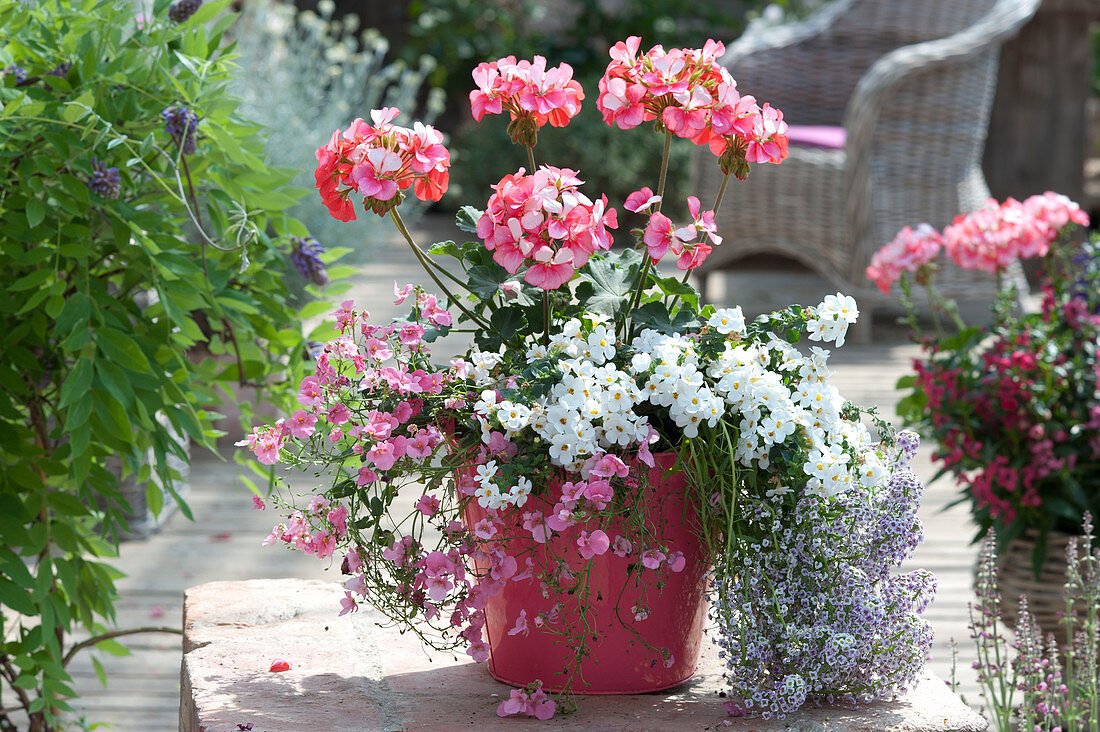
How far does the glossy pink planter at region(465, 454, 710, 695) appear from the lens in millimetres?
1009

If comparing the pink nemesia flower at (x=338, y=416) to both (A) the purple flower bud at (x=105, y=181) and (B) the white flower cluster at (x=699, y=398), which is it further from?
(A) the purple flower bud at (x=105, y=181)

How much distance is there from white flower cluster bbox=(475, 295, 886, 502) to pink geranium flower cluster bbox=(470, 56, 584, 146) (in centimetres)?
18

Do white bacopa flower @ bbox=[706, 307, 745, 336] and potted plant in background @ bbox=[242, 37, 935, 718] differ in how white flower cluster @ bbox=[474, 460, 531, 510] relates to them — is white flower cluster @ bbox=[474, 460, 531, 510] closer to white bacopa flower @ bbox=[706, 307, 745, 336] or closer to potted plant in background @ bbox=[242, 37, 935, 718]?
potted plant in background @ bbox=[242, 37, 935, 718]

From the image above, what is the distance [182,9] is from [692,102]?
63cm

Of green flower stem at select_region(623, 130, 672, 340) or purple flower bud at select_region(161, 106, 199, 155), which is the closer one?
green flower stem at select_region(623, 130, 672, 340)

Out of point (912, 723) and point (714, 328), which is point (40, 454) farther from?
point (912, 723)

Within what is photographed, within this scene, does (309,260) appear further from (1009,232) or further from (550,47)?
(550,47)

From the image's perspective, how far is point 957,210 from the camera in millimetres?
4020

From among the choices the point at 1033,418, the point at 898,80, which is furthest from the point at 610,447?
the point at 898,80

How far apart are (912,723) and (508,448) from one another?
42cm

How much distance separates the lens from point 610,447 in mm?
976

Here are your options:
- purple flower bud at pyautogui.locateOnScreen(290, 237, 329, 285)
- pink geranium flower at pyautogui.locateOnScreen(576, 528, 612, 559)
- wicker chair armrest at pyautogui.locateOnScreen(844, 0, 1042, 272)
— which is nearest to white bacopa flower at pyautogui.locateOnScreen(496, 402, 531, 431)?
pink geranium flower at pyautogui.locateOnScreen(576, 528, 612, 559)

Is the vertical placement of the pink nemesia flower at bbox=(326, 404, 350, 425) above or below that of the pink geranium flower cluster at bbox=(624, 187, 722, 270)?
below

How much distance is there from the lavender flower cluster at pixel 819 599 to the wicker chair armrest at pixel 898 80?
9.96ft
